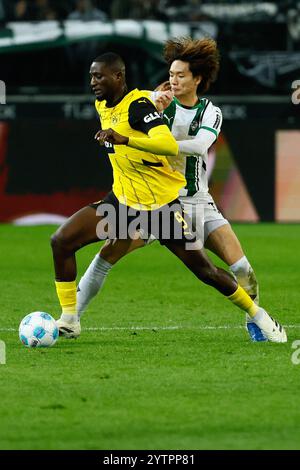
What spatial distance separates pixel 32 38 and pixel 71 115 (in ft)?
5.41

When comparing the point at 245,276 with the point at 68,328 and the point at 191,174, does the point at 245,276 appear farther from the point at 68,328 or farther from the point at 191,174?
the point at 68,328

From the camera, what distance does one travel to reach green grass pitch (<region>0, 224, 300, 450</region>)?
608cm

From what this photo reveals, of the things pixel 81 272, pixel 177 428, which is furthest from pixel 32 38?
pixel 177 428

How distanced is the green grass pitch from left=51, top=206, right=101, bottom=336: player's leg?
446 mm

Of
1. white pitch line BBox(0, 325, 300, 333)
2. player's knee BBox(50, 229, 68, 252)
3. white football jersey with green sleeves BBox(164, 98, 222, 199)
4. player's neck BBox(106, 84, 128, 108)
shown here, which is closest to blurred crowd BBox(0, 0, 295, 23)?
white pitch line BBox(0, 325, 300, 333)

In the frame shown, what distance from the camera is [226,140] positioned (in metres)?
19.8

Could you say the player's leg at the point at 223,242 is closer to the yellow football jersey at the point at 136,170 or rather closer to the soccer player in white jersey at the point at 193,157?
the soccer player in white jersey at the point at 193,157

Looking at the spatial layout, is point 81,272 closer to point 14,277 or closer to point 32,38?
point 14,277

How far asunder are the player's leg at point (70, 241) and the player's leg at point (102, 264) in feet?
0.82

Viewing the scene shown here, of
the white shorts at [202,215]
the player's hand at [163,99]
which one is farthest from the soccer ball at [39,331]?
the player's hand at [163,99]

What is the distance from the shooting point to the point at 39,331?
8625mm

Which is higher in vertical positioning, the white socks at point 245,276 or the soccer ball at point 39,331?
the white socks at point 245,276

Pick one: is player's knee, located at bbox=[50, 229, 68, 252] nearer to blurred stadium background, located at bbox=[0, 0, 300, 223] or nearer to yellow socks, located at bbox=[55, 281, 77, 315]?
yellow socks, located at bbox=[55, 281, 77, 315]

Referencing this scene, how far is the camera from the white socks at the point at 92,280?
29.9 ft
